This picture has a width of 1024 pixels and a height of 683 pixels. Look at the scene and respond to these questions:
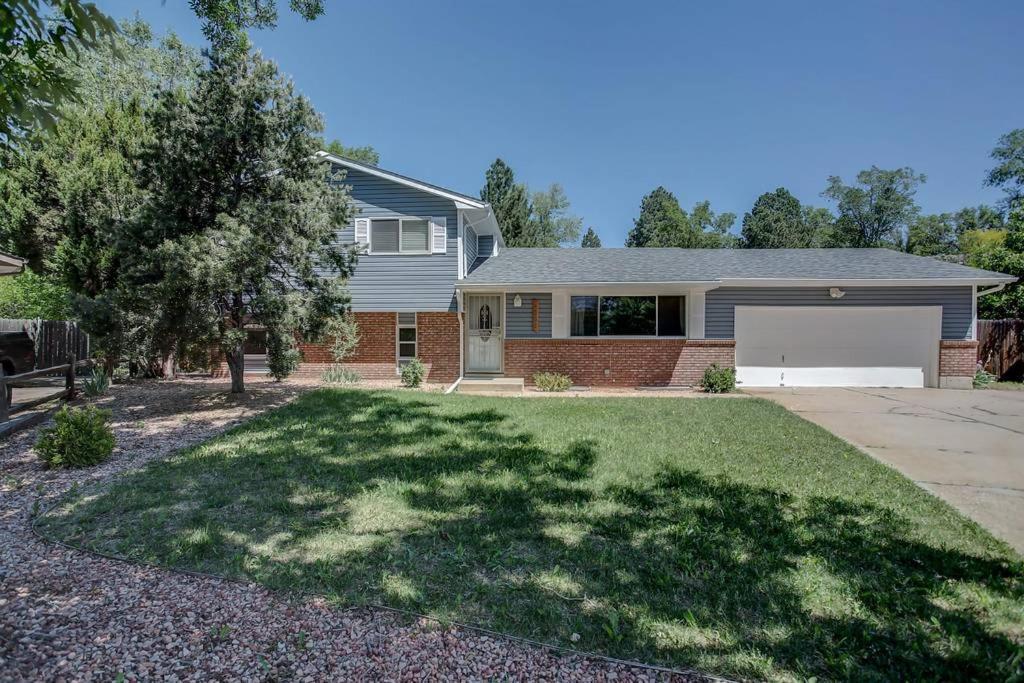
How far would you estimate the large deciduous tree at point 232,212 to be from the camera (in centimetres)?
775

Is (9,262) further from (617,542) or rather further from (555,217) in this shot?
(555,217)

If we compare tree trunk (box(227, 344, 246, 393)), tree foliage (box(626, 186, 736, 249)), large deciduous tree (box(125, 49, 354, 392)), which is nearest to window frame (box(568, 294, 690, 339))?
large deciduous tree (box(125, 49, 354, 392))

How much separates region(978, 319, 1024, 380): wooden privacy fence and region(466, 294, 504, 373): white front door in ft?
46.6

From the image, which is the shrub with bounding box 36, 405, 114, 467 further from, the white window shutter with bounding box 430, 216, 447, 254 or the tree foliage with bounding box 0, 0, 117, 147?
the white window shutter with bounding box 430, 216, 447, 254

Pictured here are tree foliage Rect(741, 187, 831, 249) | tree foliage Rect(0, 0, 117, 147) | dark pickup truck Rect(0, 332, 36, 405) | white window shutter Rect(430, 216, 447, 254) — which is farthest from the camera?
tree foliage Rect(741, 187, 831, 249)

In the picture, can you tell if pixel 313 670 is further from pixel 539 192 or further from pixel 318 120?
pixel 539 192

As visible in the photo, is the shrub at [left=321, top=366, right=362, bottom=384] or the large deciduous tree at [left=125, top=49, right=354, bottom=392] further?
the shrub at [left=321, top=366, right=362, bottom=384]

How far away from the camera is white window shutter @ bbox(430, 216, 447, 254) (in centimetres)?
1355

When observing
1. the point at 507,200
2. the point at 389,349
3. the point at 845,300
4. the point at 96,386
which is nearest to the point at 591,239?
the point at 507,200

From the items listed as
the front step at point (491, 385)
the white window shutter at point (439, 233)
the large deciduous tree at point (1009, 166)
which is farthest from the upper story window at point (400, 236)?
the large deciduous tree at point (1009, 166)

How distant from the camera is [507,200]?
1092 inches

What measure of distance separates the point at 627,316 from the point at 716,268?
3.10 metres

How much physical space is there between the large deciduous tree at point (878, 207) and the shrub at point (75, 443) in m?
47.1

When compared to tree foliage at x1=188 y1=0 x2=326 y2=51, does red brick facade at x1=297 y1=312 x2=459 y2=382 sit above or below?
below
